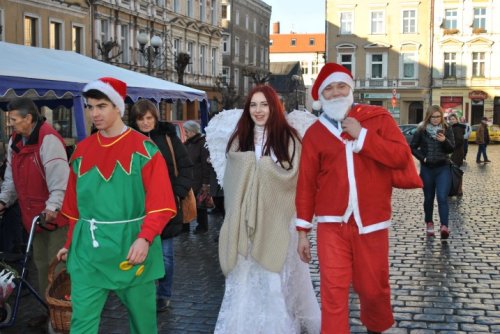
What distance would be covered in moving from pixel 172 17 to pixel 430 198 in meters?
35.5

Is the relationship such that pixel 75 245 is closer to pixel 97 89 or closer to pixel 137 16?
pixel 97 89

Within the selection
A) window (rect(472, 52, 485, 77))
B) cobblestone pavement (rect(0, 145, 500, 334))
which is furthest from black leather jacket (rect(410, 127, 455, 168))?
window (rect(472, 52, 485, 77))

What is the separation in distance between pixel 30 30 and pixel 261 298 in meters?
27.3

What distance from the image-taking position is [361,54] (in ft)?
190

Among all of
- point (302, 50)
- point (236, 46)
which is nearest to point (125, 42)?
point (236, 46)

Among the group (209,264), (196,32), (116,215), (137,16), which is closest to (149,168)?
(116,215)

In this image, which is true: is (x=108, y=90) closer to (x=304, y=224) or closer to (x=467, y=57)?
(x=304, y=224)

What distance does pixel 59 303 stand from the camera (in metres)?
5.27

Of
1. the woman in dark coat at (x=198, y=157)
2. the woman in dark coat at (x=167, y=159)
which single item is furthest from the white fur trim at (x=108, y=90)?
the woman in dark coat at (x=198, y=157)

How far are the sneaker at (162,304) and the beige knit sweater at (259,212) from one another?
4.69 ft

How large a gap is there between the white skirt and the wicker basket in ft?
4.08

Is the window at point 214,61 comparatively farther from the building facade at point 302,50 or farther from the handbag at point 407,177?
the building facade at point 302,50

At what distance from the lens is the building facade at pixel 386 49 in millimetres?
55812

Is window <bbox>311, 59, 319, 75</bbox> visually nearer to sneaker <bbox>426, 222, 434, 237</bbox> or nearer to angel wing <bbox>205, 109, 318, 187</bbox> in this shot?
sneaker <bbox>426, 222, 434, 237</bbox>
